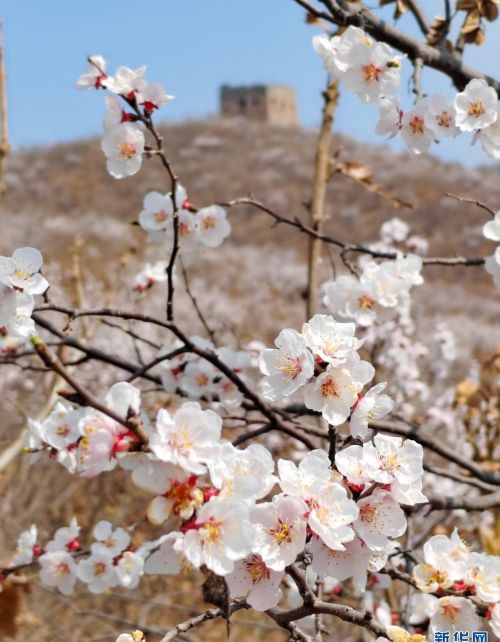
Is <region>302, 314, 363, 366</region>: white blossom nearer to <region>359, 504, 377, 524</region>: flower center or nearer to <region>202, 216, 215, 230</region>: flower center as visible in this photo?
<region>359, 504, 377, 524</region>: flower center

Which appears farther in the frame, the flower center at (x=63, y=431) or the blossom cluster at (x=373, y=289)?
the blossom cluster at (x=373, y=289)

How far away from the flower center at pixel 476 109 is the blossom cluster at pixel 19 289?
1117mm

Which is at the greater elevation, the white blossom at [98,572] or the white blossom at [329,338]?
the white blossom at [329,338]

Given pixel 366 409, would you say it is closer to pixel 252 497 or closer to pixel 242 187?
pixel 252 497

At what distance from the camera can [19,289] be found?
109cm

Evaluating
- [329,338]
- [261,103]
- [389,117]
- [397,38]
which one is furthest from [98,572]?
[261,103]

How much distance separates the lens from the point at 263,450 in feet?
2.77

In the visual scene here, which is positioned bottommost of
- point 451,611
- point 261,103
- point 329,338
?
point 261,103

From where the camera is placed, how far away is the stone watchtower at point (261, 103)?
1716 inches

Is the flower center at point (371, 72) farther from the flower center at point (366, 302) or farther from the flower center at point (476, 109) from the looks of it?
the flower center at point (366, 302)

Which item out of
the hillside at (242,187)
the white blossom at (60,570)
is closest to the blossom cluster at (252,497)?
the white blossom at (60,570)

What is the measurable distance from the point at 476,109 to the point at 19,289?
3.89 feet

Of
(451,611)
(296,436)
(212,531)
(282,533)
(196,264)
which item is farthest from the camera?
(196,264)

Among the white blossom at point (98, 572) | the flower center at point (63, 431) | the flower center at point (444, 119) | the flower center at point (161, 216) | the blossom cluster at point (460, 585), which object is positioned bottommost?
the white blossom at point (98, 572)
